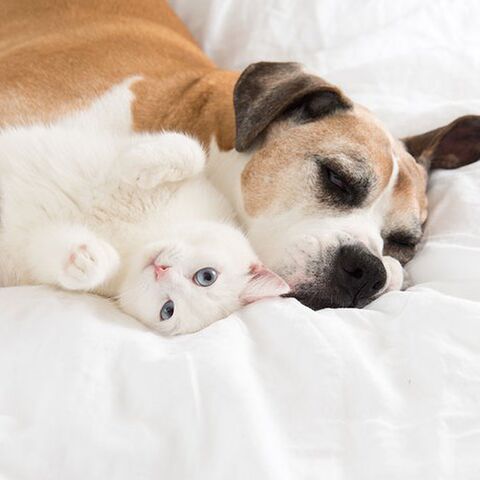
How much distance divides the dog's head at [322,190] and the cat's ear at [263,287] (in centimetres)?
11

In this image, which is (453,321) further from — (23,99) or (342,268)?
(23,99)

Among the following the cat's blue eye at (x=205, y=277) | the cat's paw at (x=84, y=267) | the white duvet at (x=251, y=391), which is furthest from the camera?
the cat's blue eye at (x=205, y=277)

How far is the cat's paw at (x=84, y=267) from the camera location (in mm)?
1334

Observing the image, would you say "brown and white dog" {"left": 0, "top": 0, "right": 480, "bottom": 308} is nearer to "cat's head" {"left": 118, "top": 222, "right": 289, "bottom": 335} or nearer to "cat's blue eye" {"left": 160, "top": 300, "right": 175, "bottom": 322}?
"cat's head" {"left": 118, "top": 222, "right": 289, "bottom": 335}

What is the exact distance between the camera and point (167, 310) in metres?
1.41

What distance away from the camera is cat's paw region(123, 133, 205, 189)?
152cm

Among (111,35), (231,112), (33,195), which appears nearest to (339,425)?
(33,195)

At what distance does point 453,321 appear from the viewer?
1285mm

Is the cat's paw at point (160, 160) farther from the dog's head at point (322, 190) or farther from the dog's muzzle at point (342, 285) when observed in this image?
the dog's muzzle at point (342, 285)

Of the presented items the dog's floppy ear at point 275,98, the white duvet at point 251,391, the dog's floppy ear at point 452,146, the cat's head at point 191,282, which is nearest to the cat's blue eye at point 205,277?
the cat's head at point 191,282

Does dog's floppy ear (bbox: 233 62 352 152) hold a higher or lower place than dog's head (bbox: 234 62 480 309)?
higher

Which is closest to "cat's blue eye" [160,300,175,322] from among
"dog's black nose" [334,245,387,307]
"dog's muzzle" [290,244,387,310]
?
"dog's muzzle" [290,244,387,310]

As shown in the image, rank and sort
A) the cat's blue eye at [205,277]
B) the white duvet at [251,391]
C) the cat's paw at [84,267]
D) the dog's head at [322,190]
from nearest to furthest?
the white duvet at [251,391] < the cat's paw at [84,267] < the cat's blue eye at [205,277] < the dog's head at [322,190]

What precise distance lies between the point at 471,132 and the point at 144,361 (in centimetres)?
145
